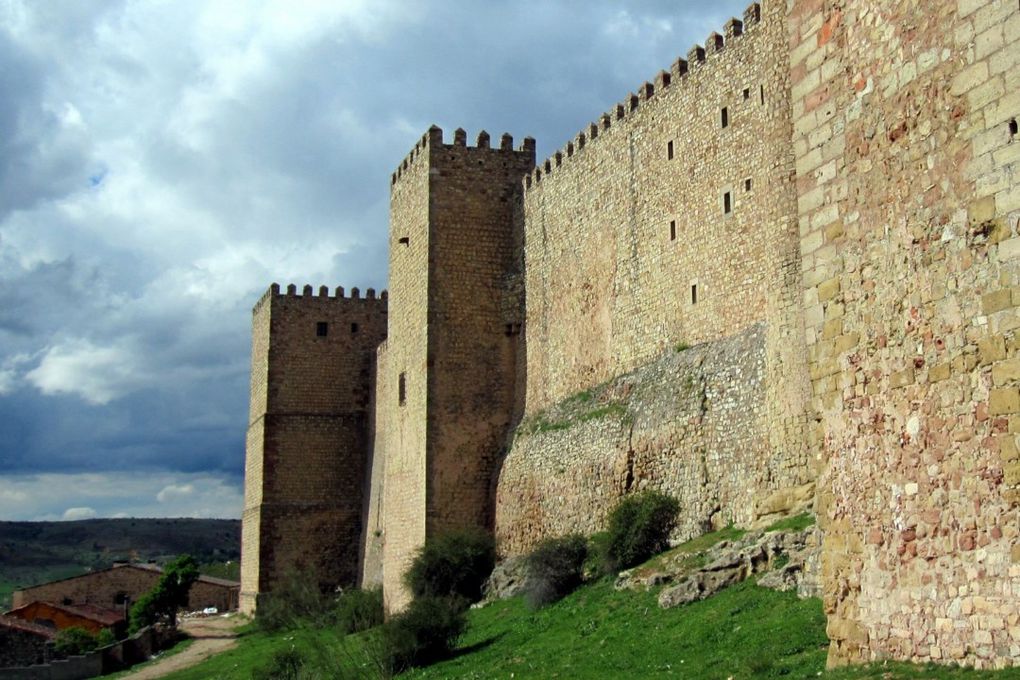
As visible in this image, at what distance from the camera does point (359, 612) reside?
24.9 m

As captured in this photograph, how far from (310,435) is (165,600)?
708 cm

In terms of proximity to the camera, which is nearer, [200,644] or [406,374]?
[406,374]

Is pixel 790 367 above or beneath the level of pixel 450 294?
beneath

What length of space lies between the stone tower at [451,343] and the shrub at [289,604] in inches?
74.6

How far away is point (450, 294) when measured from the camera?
997 inches

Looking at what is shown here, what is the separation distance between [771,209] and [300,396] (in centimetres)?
2035

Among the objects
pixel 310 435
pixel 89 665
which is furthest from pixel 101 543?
pixel 89 665

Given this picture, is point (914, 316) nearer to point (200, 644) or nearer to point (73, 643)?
point (200, 644)

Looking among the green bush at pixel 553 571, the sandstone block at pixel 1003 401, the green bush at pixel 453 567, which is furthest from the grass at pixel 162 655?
the sandstone block at pixel 1003 401

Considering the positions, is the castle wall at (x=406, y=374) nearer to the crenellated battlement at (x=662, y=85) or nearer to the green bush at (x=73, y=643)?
the crenellated battlement at (x=662, y=85)

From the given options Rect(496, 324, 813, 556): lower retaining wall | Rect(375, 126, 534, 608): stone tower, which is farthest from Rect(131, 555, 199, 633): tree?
Rect(496, 324, 813, 556): lower retaining wall

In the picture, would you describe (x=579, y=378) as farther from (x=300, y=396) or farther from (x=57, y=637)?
(x=57, y=637)

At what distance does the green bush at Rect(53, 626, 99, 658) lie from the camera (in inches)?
1357

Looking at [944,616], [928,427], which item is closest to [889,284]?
[928,427]
